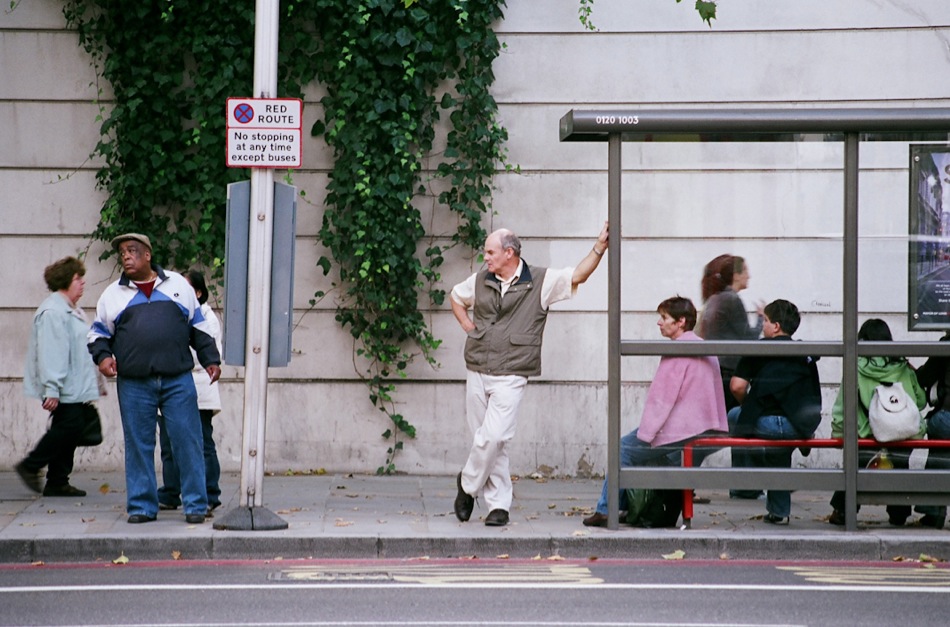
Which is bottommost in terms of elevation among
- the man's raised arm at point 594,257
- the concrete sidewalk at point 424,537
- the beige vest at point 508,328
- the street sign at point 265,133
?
the concrete sidewalk at point 424,537

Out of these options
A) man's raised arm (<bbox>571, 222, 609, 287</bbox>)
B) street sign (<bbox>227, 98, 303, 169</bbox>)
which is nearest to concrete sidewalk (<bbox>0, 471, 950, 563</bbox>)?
man's raised arm (<bbox>571, 222, 609, 287</bbox>)

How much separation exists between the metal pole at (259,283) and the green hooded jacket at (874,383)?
3.86 meters

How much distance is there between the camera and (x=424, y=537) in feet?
26.3

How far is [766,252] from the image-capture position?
8.54 m

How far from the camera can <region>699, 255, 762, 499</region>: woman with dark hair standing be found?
8531 millimetres

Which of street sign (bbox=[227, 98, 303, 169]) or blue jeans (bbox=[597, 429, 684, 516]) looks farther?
blue jeans (bbox=[597, 429, 684, 516])

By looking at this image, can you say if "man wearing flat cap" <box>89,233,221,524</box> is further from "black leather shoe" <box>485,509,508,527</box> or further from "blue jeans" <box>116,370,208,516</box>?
"black leather shoe" <box>485,509,508,527</box>

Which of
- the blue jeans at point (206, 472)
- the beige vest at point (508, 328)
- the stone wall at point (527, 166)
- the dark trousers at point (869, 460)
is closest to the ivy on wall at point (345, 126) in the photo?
the stone wall at point (527, 166)

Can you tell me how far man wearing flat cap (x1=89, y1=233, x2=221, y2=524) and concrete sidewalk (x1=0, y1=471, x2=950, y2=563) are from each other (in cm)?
25

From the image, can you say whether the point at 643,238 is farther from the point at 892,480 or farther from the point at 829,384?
the point at 892,480

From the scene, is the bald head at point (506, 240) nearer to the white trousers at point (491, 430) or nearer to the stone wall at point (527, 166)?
the white trousers at point (491, 430)

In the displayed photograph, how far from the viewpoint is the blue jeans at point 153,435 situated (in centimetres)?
852

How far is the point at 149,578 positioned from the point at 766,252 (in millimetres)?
4456

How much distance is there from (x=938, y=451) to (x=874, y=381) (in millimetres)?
630
